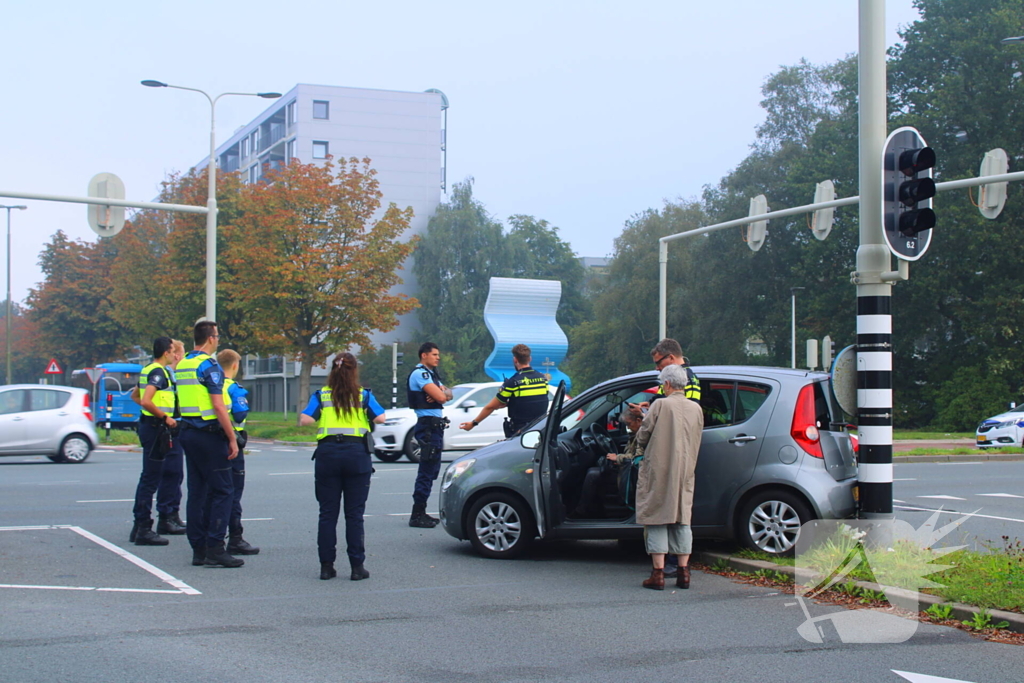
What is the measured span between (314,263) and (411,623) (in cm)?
3076

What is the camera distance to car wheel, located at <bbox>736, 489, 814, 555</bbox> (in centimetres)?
845

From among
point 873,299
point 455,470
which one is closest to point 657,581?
point 455,470

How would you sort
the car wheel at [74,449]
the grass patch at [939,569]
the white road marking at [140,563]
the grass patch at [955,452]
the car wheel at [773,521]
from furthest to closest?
the grass patch at [955,452] < the car wheel at [74,449] < the car wheel at [773,521] < the white road marking at [140,563] < the grass patch at [939,569]

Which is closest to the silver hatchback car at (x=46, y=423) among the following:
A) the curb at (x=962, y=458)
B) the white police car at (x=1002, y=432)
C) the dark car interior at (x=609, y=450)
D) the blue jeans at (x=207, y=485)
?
the blue jeans at (x=207, y=485)

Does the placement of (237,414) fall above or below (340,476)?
above

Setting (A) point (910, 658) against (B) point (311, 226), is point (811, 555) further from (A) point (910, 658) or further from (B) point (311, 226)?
(B) point (311, 226)

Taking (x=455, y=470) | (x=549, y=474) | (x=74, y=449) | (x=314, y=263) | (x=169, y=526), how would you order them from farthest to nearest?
(x=314, y=263)
(x=74, y=449)
(x=169, y=526)
(x=455, y=470)
(x=549, y=474)

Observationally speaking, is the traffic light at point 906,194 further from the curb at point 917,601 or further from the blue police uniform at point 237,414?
the blue police uniform at point 237,414

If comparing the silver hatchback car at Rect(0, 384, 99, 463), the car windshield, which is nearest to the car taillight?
the car windshield

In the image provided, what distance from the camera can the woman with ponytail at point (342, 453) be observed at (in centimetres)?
802

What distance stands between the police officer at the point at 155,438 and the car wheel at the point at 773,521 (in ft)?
16.4

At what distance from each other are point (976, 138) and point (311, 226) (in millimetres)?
25000

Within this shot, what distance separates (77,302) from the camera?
6091 cm

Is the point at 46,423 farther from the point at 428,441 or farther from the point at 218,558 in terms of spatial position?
the point at 218,558
